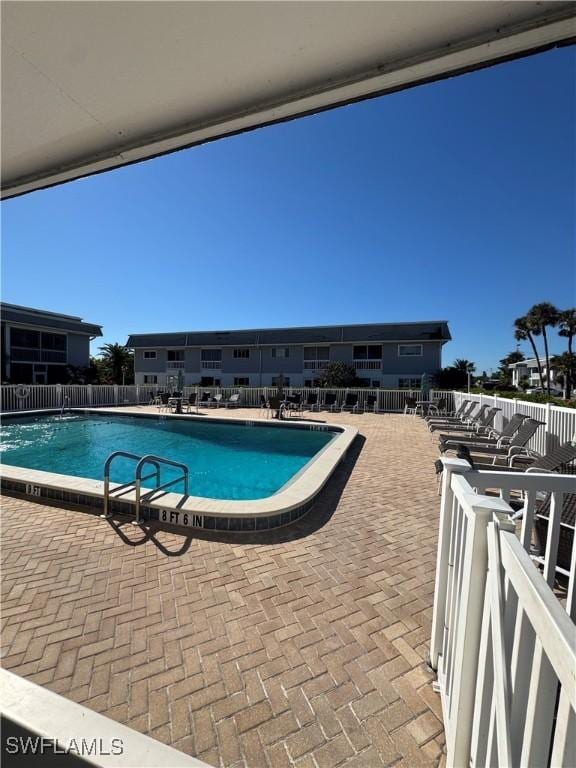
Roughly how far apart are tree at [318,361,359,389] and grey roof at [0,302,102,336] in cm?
2165

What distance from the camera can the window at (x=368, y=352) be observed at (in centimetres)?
2569

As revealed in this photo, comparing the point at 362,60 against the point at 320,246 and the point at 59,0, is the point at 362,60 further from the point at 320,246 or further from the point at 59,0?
the point at 320,246

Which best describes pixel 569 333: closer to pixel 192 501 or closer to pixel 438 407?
pixel 438 407

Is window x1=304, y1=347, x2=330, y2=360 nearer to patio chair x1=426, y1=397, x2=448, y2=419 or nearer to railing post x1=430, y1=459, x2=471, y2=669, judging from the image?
patio chair x1=426, y1=397, x2=448, y2=419

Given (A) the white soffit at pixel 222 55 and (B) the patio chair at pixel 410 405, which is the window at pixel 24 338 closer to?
(B) the patio chair at pixel 410 405

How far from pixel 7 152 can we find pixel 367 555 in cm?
410

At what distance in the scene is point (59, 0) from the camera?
119 centimetres

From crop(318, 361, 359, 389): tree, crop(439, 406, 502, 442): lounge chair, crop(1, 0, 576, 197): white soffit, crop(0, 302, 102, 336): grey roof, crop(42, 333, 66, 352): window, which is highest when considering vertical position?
crop(0, 302, 102, 336): grey roof

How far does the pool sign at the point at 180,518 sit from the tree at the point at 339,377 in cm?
2002

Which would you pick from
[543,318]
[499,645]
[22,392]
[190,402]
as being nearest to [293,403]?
[190,402]

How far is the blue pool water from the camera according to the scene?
24.9 ft

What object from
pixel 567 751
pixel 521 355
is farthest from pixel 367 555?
pixel 521 355

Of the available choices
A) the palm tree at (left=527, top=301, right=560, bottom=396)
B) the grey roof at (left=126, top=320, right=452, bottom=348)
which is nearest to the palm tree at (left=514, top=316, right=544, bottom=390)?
the palm tree at (left=527, top=301, right=560, bottom=396)

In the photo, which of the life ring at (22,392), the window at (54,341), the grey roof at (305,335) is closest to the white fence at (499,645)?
the life ring at (22,392)
